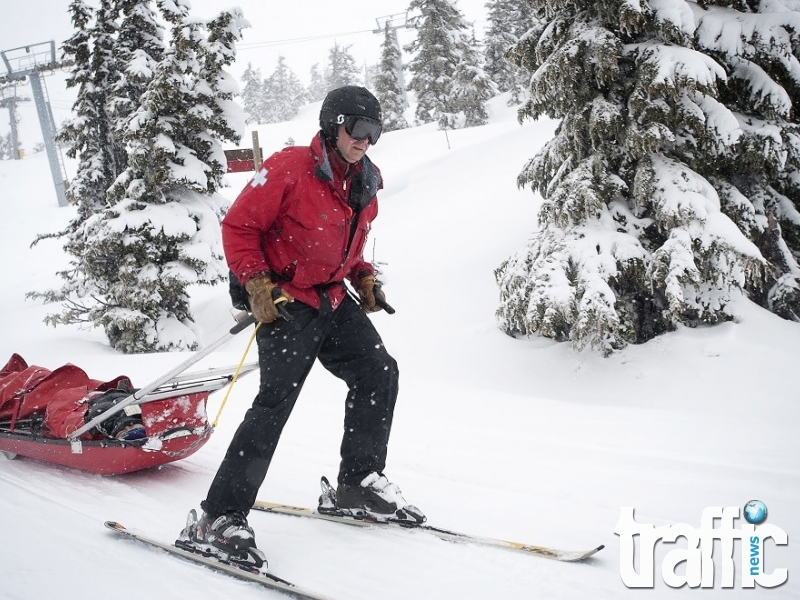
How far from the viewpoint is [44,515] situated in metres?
3.34

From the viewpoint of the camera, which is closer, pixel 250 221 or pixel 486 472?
pixel 250 221

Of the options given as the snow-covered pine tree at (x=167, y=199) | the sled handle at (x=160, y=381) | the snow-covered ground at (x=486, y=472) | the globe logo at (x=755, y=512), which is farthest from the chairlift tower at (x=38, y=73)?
the globe logo at (x=755, y=512)

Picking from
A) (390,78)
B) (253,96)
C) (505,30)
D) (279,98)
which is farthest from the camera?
(253,96)

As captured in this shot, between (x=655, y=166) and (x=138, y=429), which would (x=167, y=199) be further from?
(x=655, y=166)

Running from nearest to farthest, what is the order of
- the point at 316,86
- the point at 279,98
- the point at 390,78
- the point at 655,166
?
the point at 655,166, the point at 390,78, the point at 279,98, the point at 316,86

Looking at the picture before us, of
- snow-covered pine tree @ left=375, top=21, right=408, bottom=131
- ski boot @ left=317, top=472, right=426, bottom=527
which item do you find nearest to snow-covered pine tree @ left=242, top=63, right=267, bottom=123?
snow-covered pine tree @ left=375, top=21, right=408, bottom=131

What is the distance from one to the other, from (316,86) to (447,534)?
9690cm

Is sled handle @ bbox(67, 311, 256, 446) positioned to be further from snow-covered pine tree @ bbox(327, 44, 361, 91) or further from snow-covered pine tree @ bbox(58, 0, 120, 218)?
snow-covered pine tree @ bbox(327, 44, 361, 91)

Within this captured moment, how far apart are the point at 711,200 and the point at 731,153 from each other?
2.39ft

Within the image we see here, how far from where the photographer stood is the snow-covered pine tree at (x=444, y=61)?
109 feet

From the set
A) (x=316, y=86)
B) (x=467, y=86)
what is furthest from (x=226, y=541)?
(x=316, y=86)

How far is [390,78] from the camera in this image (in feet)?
126

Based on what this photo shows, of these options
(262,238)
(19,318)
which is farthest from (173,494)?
(19,318)

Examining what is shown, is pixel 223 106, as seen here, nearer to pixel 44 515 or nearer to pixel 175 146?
pixel 175 146
